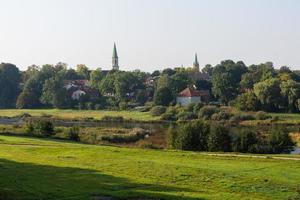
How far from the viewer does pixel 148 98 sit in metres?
164

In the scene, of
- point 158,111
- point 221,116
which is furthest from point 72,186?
point 158,111

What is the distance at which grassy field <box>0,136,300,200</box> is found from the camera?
24438 mm

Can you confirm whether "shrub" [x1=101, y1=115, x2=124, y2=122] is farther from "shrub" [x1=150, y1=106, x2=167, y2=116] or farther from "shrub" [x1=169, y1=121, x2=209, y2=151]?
"shrub" [x1=169, y1=121, x2=209, y2=151]

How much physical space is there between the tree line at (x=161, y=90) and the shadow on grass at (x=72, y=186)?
94338mm

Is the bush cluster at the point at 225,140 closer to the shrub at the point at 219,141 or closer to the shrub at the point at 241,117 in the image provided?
the shrub at the point at 219,141

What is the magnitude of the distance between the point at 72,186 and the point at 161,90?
382 ft

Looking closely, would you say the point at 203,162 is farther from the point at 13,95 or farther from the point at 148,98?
the point at 13,95

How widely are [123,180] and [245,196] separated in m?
6.56

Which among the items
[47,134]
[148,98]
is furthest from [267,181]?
[148,98]

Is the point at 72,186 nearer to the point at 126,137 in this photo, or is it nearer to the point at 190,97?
the point at 126,137

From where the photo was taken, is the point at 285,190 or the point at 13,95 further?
the point at 13,95

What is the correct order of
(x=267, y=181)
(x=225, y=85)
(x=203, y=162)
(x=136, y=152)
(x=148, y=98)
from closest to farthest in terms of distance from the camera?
(x=267, y=181), (x=203, y=162), (x=136, y=152), (x=225, y=85), (x=148, y=98)

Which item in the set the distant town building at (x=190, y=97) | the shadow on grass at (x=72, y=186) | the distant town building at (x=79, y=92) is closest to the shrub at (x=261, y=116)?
the distant town building at (x=190, y=97)

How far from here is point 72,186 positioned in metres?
25.9
